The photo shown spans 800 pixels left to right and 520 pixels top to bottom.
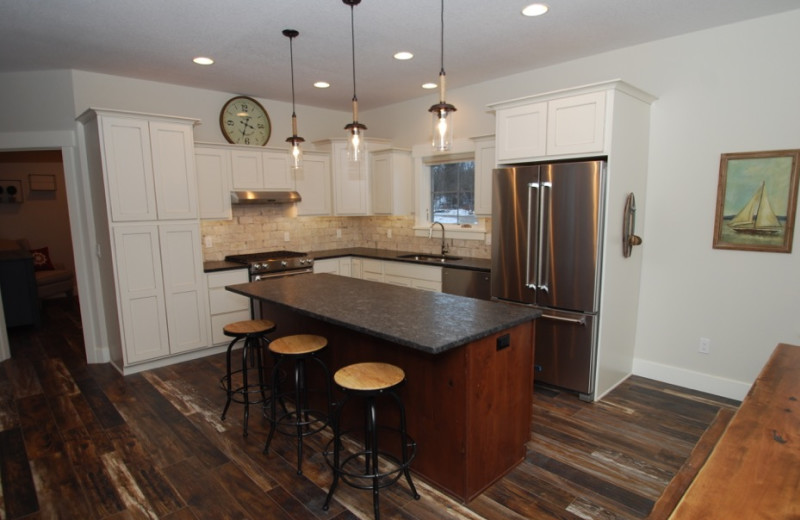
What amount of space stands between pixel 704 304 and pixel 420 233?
2.97 meters

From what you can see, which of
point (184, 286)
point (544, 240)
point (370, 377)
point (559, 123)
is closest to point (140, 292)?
point (184, 286)

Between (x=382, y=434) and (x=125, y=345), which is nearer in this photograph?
(x=382, y=434)

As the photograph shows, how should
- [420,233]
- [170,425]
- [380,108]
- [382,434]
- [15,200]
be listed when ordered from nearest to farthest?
[382,434] → [170,425] → [420,233] → [380,108] → [15,200]

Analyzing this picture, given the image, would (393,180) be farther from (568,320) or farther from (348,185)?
(568,320)

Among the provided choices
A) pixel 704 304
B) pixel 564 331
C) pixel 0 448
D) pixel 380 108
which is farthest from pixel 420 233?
pixel 0 448

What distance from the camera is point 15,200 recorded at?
7246mm

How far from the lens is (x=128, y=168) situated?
12.6 ft

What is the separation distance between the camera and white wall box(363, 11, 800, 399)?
3.02 m

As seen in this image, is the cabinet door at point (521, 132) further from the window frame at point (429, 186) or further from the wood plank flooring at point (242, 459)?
the wood plank flooring at point (242, 459)

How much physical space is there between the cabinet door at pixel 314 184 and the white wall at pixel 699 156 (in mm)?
2046

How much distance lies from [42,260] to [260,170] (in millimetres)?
4695

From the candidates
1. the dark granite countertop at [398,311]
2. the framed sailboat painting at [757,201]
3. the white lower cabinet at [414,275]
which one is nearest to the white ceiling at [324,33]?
the framed sailboat painting at [757,201]

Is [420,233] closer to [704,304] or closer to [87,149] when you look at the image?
[704,304]

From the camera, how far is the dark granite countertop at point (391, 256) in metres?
4.28
